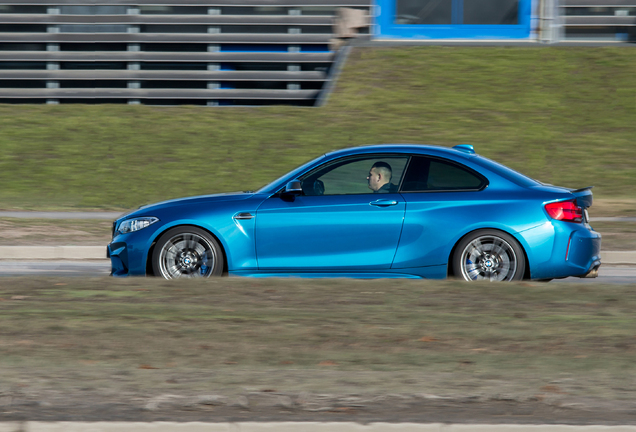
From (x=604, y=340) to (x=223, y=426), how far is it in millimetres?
2987

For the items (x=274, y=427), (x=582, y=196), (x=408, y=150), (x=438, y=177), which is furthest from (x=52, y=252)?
(x=274, y=427)

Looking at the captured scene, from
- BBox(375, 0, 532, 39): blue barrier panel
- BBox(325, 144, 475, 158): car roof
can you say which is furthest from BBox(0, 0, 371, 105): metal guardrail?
BBox(325, 144, 475, 158): car roof

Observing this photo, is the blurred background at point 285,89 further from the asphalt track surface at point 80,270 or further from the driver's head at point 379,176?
the driver's head at point 379,176

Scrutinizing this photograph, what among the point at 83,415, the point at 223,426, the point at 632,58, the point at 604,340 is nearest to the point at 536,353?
the point at 604,340

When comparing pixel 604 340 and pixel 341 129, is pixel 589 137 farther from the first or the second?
pixel 604 340

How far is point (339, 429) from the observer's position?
13.4 ft

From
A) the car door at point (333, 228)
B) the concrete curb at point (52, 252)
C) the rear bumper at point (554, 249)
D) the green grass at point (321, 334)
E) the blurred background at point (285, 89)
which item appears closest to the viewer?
the green grass at point (321, 334)

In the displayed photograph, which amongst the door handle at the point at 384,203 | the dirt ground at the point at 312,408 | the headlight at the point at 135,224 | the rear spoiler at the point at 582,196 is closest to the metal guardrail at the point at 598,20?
the rear spoiler at the point at 582,196

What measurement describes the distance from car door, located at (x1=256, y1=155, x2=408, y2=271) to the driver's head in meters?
0.05

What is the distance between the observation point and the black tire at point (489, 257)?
779cm

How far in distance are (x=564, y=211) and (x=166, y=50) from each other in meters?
18.4

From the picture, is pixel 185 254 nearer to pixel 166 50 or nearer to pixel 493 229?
pixel 493 229

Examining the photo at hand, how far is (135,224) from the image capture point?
8227 millimetres

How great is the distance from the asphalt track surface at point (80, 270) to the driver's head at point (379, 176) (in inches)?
101
